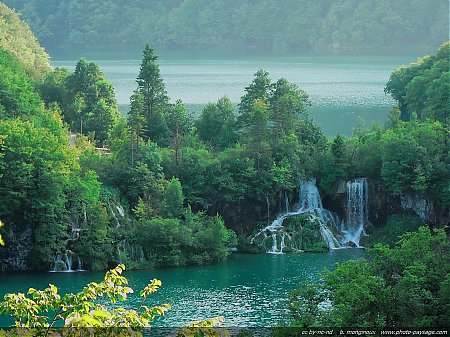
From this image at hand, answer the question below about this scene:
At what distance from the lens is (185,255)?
5066 cm

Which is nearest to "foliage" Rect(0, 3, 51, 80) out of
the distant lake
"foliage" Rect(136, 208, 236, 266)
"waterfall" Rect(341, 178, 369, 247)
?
the distant lake

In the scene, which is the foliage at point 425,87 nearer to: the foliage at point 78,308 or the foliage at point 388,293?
the foliage at point 388,293

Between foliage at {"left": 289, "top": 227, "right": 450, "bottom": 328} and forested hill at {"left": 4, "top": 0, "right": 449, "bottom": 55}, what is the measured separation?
135006 millimetres

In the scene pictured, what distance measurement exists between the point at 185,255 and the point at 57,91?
921 inches

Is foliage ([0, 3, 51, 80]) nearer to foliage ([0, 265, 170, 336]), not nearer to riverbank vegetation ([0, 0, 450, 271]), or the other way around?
riverbank vegetation ([0, 0, 450, 271])

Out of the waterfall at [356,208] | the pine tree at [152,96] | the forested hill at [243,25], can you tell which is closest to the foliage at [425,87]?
the waterfall at [356,208]

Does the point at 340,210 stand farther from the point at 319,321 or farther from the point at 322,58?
the point at 322,58

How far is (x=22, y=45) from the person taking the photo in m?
85.8

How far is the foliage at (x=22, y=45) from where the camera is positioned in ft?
255

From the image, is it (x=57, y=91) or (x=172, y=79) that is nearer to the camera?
(x=57, y=91)

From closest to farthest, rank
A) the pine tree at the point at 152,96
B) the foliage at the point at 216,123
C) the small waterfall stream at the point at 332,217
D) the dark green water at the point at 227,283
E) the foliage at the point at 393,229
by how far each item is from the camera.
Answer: the dark green water at the point at 227,283, the foliage at the point at 393,229, the small waterfall stream at the point at 332,217, the pine tree at the point at 152,96, the foliage at the point at 216,123

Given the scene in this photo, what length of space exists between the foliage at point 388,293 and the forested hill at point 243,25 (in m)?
135

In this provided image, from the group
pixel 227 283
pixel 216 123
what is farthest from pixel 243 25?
pixel 227 283

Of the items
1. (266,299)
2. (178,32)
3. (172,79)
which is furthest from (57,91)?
(178,32)
